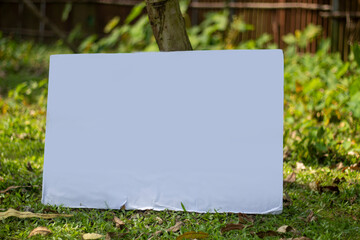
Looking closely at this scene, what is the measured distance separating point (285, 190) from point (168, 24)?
101 cm

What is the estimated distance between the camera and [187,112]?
1.89m

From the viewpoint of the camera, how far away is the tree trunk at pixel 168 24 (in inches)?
86.8

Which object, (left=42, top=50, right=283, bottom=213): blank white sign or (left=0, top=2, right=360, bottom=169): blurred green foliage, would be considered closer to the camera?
(left=42, top=50, right=283, bottom=213): blank white sign

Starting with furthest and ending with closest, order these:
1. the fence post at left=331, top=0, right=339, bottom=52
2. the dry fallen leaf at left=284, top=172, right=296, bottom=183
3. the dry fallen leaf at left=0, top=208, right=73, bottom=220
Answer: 1. the fence post at left=331, top=0, right=339, bottom=52
2. the dry fallen leaf at left=284, top=172, right=296, bottom=183
3. the dry fallen leaf at left=0, top=208, right=73, bottom=220

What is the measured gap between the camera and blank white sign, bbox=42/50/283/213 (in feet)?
6.07

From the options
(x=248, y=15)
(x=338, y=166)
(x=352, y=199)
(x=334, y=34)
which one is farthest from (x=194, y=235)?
(x=248, y=15)

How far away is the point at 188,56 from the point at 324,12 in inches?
214

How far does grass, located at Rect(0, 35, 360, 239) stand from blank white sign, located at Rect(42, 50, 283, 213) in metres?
0.08

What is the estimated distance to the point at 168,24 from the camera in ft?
7.27

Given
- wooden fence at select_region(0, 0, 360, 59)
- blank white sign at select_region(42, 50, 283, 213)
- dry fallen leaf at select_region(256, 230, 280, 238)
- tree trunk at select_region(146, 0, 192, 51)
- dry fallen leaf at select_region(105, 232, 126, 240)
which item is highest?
wooden fence at select_region(0, 0, 360, 59)

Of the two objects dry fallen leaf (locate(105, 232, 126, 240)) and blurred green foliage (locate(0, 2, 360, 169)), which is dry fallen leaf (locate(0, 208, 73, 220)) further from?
blurred green foliage (locate(0, 2, 360, 169))

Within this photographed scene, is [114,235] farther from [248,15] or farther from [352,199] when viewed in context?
[248,15]

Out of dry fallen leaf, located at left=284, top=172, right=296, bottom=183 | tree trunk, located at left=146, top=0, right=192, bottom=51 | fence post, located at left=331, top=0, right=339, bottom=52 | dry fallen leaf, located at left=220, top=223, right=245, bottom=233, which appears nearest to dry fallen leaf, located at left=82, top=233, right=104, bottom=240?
dry fallen leaf, located at left=220, top=223, right=245, bottom=233

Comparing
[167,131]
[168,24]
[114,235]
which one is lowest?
[114,235]
